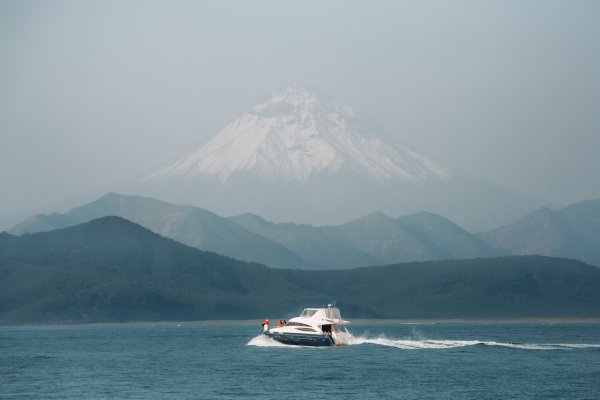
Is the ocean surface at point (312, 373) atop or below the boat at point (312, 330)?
below

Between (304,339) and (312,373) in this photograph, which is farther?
(304,339)

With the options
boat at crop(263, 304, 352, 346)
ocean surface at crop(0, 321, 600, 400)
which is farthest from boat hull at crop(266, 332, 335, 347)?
ocean surface at crop(0, 321, 600, 400)

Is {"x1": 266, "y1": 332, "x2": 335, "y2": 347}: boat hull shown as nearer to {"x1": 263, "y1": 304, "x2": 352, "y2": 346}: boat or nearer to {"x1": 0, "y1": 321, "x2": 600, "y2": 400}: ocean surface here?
{"x1": 263, "y1": 304, "x2": 352, "y2": 346}: boat

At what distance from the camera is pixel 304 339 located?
178 m

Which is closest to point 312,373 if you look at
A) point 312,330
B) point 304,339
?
point 312,330

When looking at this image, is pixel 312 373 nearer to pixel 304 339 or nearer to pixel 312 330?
pixel 312 330

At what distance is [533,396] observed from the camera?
→ 122m

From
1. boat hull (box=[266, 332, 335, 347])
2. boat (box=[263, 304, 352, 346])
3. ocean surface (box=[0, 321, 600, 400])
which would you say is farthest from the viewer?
boat hull (box=[266, 332, 335, 347])

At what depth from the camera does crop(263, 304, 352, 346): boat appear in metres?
177

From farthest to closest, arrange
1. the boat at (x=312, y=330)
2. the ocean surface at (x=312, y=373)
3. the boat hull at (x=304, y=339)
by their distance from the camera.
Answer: the boat hull at (x=304, y=339)
the boat at (x=312, y=330)
the ocean surface at (x=312, y=373)

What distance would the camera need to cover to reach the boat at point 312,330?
177 metres

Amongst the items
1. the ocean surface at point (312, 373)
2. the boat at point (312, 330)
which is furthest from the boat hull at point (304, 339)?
the ocean surface at point (312, 373)

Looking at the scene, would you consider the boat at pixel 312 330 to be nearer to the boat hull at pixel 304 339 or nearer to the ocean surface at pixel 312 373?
the boat hull at pixel 304 339

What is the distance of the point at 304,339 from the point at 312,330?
1982 mm
